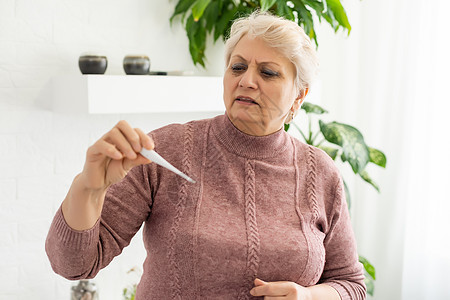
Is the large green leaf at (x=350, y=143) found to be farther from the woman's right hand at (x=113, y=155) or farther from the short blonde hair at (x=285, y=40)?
the woman's right hand at (x=113, y=155)

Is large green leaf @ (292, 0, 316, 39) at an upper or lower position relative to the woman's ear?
upper

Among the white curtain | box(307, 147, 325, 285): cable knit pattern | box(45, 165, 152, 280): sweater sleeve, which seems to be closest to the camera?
box(45, 165, 152, 280): sweater sleeve

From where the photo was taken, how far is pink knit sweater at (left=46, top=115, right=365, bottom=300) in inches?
45.8

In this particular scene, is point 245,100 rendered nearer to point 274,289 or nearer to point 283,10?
point 274,289

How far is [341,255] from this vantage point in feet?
4.47

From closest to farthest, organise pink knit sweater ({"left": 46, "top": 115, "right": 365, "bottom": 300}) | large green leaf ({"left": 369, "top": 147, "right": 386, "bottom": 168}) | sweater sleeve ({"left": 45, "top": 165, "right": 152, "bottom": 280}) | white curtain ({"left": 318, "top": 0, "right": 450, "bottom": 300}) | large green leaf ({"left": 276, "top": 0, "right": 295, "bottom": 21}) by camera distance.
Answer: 1. sweater sleeve ({"left": 45, "top": 165, "right": 152, "bottom": 280})
2. pink knit sweater ({"left": 46, "top": 115, "right": 365, "bottom": 300})
3. large green leaf ({"left": 276, "top": 0, "right": 295, "bottom": 21})
4. large green leaf ({"left": 369, "top": 147, "right": 386, "bottom": 168})
5. white curtain ({"left": 318, "top": 0, "right": 450, "bottom": 300})

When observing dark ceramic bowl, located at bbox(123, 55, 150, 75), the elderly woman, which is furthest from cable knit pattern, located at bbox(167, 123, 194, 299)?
dark ceramic bowl, located at bbox(123, 55, 150, 75)

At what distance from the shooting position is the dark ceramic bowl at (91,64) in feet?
5.95

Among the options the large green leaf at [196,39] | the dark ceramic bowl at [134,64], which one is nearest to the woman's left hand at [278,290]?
the dark ceramic bowl at [134,64]

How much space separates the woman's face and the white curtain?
4.38 feet

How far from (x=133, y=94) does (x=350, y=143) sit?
0.90 metres

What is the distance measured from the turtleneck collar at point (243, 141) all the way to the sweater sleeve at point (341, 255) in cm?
21

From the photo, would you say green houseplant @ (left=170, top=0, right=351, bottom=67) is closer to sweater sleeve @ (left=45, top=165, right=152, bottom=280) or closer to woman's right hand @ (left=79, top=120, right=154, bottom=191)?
sweater sleeve @ (left=45, top=165, right=152, bottom=280)

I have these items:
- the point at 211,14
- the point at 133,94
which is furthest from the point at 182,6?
the point at 133,94
